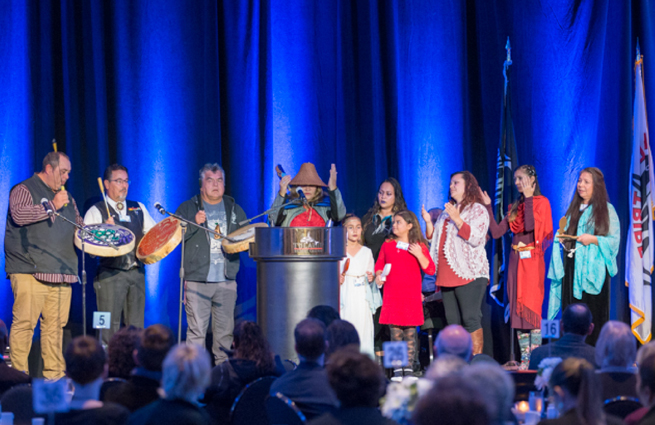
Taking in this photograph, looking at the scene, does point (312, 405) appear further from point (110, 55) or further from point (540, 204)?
point (110, 55)

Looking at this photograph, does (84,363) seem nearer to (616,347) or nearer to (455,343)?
(455,343)

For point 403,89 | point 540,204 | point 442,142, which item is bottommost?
point 540,204

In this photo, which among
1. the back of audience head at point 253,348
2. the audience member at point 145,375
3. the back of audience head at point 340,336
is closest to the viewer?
the audience member at point 145,375

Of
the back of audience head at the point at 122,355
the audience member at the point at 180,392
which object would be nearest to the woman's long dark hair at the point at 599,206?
the back of audience head at the point at 122,355

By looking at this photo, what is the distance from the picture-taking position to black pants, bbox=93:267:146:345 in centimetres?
591

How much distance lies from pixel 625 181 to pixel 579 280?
1.50m

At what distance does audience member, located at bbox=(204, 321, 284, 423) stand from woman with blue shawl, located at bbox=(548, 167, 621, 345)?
11.2ft

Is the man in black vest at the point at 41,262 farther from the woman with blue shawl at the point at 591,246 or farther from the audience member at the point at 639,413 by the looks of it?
the audience member at the point at 639,413

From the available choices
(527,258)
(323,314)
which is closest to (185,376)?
(323,314)

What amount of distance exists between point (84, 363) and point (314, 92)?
5.08 m

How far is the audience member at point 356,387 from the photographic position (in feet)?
7.13

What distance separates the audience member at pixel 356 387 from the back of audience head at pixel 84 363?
80cm

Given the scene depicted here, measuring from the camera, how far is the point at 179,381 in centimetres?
229

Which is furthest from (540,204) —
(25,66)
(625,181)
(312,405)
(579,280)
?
(25,66)
